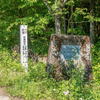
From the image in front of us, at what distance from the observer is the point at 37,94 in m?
3.51

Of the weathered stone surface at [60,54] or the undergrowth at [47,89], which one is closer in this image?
the undergrowth at [47,89]

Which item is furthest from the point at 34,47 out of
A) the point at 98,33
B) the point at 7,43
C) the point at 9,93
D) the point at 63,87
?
the point at 98,33

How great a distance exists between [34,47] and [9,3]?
8.18 feet

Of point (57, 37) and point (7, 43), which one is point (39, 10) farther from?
point (57, 37)

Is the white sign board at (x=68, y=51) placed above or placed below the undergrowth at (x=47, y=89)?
above

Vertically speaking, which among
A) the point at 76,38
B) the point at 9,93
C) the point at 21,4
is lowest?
the point at 9,93

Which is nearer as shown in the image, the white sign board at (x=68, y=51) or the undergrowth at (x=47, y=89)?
the undergrowth at (x=47, y=89)

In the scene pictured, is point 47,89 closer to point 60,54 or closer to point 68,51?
point 60,54

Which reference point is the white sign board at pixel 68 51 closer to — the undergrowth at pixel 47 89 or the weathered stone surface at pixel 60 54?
the weathered stone surface at pixel 60 54

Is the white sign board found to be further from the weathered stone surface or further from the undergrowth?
the undergrowth

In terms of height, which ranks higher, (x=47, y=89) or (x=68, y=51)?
(x=68, y=51)

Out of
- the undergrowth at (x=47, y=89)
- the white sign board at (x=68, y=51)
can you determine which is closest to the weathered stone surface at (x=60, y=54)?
the white sign board at (x=68, y=51)

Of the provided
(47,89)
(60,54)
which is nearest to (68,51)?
(60,54)

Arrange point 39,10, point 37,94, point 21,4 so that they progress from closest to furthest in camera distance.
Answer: point 37,94
point 21,4
point 39,10
